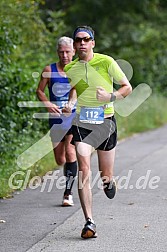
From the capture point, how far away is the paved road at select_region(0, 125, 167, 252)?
7.54 m

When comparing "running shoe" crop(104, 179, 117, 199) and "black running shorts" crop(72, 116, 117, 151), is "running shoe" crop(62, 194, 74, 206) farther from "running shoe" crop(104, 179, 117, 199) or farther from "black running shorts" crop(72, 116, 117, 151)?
"black running shorts" crop(72, 116, 117, 151)

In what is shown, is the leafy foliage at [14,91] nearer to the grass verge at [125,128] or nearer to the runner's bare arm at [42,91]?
the grass verge at [125,128]

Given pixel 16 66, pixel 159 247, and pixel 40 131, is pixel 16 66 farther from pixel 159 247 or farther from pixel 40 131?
pixel 159 247

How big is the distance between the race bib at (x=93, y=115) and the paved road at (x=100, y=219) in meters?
1.16

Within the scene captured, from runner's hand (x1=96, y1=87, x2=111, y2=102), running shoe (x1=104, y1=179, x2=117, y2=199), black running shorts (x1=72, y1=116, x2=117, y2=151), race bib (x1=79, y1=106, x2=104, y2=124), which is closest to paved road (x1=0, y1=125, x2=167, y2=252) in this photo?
running shoe (x1=104, y1=179, x2=117, y2=199)

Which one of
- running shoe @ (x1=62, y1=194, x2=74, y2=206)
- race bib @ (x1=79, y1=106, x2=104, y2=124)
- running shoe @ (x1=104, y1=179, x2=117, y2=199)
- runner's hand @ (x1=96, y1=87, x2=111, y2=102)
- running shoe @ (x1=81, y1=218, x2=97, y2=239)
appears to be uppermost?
runner's hand @ (x1=96, y1=87, x2=111, y2=102)

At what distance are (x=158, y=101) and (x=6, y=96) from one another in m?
16.9

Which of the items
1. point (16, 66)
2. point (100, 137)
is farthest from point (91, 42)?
point (16, 66)

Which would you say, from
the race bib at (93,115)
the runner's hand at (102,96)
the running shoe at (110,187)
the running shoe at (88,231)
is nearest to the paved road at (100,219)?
the running shoe at (88,231)

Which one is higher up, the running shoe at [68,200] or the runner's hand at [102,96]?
the runner's hand at [102,96]

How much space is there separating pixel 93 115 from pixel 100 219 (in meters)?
1.46

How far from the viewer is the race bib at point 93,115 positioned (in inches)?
317

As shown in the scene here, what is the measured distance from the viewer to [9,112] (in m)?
13.1

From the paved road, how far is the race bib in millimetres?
1163
